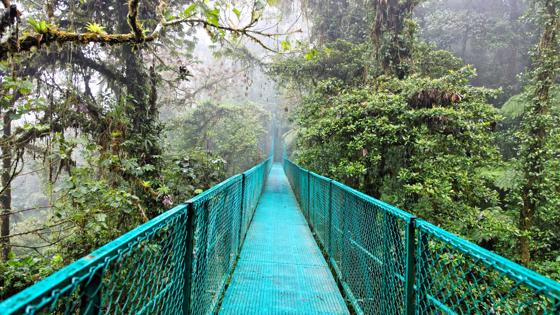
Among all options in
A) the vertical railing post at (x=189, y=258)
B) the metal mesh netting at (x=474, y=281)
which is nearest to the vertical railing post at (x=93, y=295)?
the vertical railing post at (x=189, y=258)

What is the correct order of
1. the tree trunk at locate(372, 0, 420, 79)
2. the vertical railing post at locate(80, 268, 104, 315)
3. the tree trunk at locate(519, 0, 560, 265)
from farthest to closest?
the tree trunk at locate(372, 0, 420, 79)
the tree trunk at locate(519, 0, 560, 265)
the vertical railing post at locate(80, 268, 104, 315)

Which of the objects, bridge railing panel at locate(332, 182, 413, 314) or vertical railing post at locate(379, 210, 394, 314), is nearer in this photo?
bridge railing panel at locate(332, 182, 413, 314)

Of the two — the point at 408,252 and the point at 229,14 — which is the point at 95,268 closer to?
the point at 408,252

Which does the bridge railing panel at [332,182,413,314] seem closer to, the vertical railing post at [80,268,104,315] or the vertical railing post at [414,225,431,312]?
the vertical railing post at [414,225,431,312]

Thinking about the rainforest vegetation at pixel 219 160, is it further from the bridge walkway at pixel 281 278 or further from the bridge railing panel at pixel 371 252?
the bridge railing panel at pixel 371 252

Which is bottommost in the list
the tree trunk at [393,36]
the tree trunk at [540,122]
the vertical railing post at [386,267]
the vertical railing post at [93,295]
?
the vertical railing post at [386,267]

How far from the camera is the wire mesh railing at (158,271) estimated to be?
781 millimetres

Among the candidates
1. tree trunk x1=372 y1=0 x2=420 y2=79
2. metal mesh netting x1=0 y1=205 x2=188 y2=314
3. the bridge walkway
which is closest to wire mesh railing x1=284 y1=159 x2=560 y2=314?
the bridge walkway

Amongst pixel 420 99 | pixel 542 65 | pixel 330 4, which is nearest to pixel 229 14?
pixel 420 99

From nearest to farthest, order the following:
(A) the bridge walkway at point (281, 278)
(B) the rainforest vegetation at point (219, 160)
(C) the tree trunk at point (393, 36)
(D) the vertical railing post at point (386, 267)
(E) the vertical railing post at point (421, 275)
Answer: (E) the vertical railing post at point (421, 275), (D) the vertical railing post at point (386, 267), (A) the bridge walkway at point (281, 278), (B) the rainforest vegetation at point (219, 160), (C) the tree trunk at point (393, 36)

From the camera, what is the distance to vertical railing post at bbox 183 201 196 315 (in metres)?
1.80

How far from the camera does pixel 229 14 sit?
3.03m

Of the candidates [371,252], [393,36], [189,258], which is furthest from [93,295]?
[393,36]

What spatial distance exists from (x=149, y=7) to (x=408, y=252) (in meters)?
6.09
